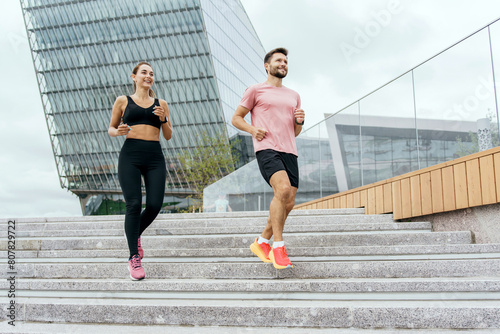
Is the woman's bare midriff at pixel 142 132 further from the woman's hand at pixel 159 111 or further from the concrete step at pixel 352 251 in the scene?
the concrete step at pixel 352 251

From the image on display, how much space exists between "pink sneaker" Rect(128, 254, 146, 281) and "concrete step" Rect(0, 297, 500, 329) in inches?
13.6

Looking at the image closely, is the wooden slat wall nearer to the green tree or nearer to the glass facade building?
the green tree

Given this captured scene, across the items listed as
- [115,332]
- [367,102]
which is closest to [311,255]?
[115,332]

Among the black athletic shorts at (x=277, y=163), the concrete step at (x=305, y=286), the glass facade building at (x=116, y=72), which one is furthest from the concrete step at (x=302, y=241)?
the glass facade building at (x=116, y=72)

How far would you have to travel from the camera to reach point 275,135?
348 cm

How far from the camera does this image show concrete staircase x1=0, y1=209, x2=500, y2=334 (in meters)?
2.59

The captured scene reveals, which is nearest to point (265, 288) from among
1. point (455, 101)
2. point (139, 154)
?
point (139, 154)

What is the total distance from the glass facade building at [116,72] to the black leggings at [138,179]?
38.6m

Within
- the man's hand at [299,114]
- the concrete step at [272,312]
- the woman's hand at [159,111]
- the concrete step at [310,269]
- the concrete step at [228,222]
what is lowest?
the concrete step at [272,312]

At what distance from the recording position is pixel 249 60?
55719 millimetres

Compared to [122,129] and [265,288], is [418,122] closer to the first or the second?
[265,288]

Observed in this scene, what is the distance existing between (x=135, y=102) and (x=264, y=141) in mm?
1159

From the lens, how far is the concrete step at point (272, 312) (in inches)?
99.5

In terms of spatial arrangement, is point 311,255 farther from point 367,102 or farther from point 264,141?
point 367,102
